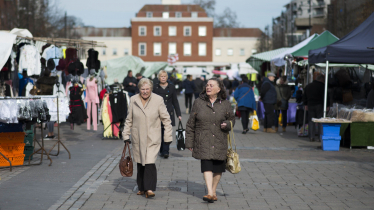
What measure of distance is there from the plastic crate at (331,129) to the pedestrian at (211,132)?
599 cm

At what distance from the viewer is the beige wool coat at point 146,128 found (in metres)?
6.59

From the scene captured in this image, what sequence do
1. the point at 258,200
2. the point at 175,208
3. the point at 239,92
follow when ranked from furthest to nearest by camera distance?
the point at 239,92 → the point at 258,200 → the point at 175,208

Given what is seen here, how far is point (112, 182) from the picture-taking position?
7629 millimetres

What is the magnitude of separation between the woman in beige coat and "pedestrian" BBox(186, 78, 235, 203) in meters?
0.45

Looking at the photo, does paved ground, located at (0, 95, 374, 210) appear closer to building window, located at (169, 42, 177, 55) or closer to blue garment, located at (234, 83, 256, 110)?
blue garment, located at (234, 83, 256, 110)

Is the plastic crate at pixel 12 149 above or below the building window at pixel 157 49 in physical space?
below

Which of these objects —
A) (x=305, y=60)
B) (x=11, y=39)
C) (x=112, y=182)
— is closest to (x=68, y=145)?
(x=11, y=39)

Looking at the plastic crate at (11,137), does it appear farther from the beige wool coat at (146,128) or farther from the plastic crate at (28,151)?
the beige wool coat at (146,128)

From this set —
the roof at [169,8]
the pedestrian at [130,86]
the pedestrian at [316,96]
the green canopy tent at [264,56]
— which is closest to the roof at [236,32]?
the roof at [169,8]

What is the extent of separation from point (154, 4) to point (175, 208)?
269 ft

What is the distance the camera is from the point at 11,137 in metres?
9.03

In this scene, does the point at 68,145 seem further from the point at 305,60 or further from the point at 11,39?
the point at 305,60

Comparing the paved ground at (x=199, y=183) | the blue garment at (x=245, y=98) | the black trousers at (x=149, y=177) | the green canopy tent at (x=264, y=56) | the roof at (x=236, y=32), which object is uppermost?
the roof at (x=236, y=32)

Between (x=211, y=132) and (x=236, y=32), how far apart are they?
82091mm
